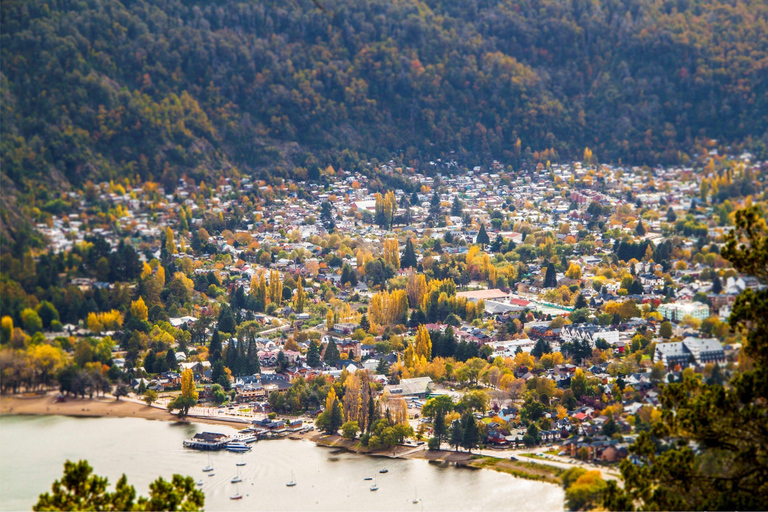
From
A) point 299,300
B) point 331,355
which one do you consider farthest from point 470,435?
point 299,300

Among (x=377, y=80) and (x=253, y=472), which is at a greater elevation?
(x=377, y=80)

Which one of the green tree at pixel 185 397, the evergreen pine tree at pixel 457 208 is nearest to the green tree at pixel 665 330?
the green tree at pixel 185 397

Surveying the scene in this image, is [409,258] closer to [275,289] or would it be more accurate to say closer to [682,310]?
[275,289]

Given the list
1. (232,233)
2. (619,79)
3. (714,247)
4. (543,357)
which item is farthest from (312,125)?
(543,357)

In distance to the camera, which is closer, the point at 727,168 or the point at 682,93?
the point at 727,168

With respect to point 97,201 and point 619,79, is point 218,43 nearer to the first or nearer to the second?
point 97,201

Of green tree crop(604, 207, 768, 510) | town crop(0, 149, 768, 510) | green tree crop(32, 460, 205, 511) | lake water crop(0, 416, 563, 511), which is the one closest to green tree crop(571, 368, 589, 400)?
town crop(0, 149, 768, 510)

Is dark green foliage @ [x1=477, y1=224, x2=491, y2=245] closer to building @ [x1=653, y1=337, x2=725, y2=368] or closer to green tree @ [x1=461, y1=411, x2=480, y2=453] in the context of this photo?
building @ [x1=653, y1=337, x2=725, y2=368]
